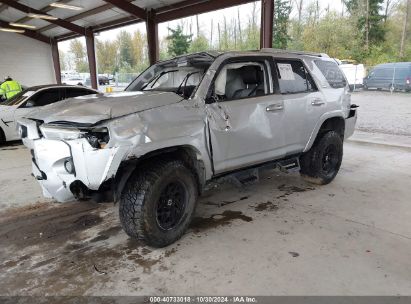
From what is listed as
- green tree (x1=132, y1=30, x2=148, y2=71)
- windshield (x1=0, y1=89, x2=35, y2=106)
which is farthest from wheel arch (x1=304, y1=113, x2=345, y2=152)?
green tree (x1=132, y1=30, x2=148, y2=71)

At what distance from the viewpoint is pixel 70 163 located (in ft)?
8.70

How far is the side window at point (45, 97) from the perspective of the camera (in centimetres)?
820

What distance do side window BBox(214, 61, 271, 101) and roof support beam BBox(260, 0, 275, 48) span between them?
5131mm

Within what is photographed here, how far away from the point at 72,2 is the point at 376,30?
11750mm

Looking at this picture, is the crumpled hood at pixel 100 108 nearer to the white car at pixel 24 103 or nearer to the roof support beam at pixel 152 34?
the white car at pixel 24 103

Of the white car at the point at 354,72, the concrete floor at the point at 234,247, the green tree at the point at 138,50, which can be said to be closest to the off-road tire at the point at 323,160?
the concrete floor at the point at 234,247

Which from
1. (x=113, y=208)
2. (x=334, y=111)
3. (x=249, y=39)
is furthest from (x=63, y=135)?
(x=249, y=39)

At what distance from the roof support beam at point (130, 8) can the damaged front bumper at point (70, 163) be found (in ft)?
35.6

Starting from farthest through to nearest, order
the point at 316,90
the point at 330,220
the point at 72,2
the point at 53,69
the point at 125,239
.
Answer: the point at 53,69 < the point at 72,2 < the point at 316,90 < the point at 330,220 < the point at 125,239

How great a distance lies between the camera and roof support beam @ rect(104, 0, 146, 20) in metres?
12.3

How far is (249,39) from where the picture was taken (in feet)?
46.9

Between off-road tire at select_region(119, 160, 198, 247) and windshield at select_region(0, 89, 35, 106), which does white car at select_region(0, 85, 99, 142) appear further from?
off-road tire at select_region(119, 160, 198, 247)

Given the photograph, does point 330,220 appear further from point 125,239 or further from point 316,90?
point 125,239

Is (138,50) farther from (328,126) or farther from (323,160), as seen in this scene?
(323,160)
